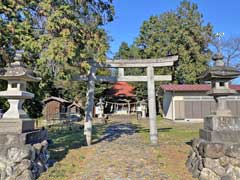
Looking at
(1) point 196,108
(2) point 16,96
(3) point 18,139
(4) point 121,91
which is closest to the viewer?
(3) point 18,139

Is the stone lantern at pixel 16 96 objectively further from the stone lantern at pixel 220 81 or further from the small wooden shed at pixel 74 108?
the small wooden shed at pixel 74 108

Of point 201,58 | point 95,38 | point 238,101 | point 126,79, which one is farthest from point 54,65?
point 201,58

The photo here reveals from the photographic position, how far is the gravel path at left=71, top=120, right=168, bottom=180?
5.32 m

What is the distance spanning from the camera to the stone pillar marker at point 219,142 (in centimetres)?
486

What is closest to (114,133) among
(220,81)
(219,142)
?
(220,81)

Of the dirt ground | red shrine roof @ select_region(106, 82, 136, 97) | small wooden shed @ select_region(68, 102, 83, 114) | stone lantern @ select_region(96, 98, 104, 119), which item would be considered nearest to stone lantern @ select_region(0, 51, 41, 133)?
the dirt ground

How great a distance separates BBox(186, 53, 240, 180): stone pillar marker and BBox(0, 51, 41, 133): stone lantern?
13.3ft

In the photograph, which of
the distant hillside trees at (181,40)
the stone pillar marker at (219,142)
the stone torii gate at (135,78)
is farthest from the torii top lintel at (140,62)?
the distant hillside trees at (181,40)

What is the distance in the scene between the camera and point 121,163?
6.45 m

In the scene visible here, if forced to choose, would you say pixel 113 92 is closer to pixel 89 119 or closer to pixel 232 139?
pixel 89 119

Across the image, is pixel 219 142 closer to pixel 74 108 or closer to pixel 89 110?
pixel 89 110

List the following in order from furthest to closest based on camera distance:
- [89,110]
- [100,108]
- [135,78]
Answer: [100,108], [135,78], [89,110]

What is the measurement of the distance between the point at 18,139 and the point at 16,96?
1.04 m

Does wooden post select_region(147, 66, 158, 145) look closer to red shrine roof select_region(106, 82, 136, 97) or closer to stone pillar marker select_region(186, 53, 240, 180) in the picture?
stone pillar marker select_region(186, 53, 240, 180)
